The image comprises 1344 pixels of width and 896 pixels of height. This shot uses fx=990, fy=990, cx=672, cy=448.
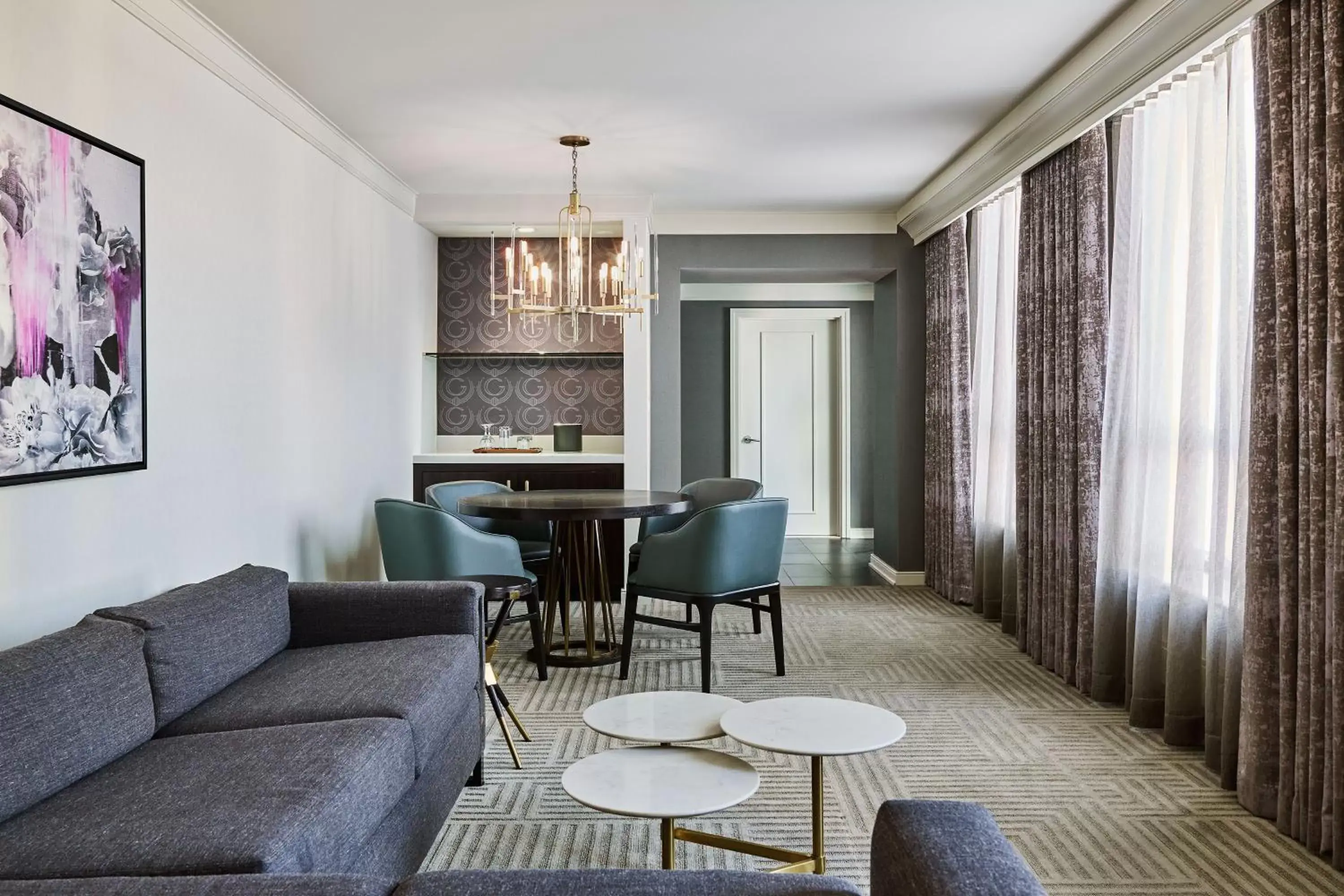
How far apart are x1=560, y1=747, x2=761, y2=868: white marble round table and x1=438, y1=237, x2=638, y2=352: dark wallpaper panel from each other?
181 inches

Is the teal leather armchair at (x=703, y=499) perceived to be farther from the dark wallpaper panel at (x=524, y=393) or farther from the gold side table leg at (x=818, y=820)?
the gold side table leg at (x=818, y=820)

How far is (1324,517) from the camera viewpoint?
99.8 inches

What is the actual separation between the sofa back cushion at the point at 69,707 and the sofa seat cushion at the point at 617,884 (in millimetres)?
914

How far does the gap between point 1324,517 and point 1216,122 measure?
1.41m

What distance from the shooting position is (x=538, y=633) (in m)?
4.20

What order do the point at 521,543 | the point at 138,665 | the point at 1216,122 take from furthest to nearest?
1. the point at 521,543
2. the point at 1216,122
3. the point at 138,665

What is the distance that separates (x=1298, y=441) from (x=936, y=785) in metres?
1.43

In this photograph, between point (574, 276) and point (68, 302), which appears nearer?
point (68, 302)

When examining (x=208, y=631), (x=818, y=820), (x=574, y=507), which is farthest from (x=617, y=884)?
(x=574, y=507)

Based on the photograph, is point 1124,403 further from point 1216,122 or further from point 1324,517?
point 1324,517

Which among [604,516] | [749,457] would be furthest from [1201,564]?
[749,457]

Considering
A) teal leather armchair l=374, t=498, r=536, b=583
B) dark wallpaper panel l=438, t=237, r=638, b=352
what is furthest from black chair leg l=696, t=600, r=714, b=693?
dark wallpaper panel l=438, t=237, r=638, b=352

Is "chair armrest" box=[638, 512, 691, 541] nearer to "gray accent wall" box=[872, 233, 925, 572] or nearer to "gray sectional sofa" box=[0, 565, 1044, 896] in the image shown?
"gray accent wall" box=[872, 233, 925, 572]

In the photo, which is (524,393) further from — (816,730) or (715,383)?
(816,730)
